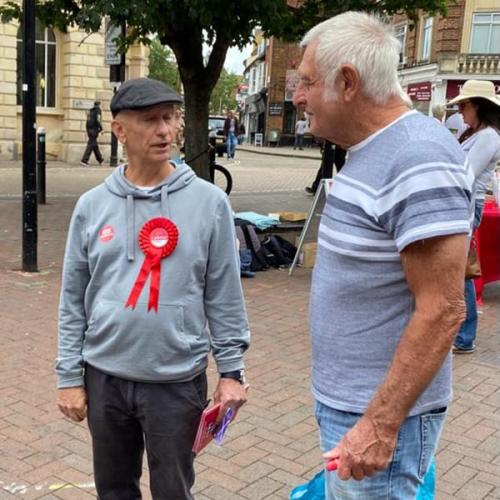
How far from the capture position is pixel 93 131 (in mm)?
19922

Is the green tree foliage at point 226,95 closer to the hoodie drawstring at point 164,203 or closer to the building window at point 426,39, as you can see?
the building window at point 426,39

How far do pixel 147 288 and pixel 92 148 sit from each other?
1890 cm

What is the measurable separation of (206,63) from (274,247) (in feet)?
10.1

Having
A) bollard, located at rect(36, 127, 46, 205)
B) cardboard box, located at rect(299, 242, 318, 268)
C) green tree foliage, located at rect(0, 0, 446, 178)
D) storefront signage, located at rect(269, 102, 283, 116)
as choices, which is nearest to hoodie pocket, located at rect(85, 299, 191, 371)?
green tree foliage, located at rect(0, 0, 446, 178)

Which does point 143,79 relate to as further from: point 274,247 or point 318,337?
point 274,247

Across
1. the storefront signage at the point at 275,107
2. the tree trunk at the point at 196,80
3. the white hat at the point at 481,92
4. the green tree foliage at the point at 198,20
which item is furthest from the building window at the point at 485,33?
the white hat at the point at 481,92

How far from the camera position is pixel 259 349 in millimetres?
5129

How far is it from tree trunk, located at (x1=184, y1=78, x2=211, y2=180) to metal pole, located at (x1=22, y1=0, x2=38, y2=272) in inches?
102

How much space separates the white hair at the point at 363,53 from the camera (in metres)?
1.63

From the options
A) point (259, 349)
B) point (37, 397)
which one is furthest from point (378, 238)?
point (259, 349)

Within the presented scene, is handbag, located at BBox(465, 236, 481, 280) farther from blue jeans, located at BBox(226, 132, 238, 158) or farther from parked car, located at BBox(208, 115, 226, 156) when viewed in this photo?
blue jeans, located at BBox(226, 132, 238, 158)

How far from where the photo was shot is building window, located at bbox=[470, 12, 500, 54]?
33.6 meters

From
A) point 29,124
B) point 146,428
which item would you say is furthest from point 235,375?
point 29,124

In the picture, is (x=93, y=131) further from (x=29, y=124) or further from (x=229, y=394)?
(x=229, y=394)
